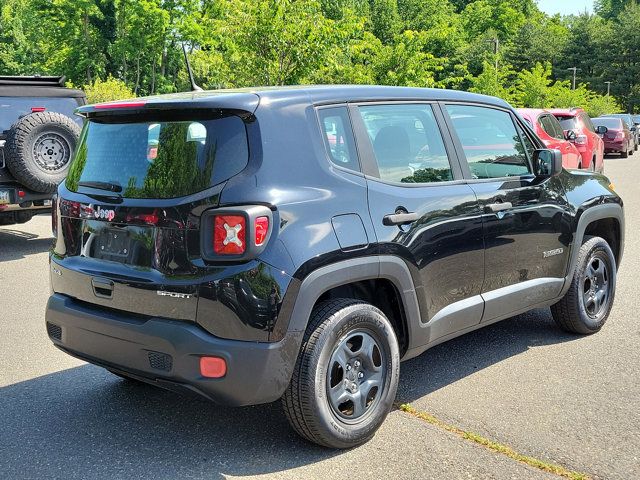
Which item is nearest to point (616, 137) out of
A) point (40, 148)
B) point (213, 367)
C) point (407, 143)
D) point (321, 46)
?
point (321, 46)

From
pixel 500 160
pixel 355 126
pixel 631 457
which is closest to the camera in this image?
pixel 631 457

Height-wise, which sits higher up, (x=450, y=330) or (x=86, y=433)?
(x=450, y=330)

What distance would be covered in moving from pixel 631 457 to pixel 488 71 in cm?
3266

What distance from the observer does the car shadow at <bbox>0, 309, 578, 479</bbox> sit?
11.4ft

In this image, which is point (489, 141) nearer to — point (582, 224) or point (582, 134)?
point (582, 224)

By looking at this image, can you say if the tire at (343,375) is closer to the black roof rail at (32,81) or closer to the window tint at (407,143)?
the window tint at (407,143)

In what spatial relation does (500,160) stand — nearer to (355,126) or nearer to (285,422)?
(355,126)

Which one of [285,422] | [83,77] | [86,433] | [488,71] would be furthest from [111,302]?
[83,77]

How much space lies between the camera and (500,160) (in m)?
4.71

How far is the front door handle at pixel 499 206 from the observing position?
4414mm

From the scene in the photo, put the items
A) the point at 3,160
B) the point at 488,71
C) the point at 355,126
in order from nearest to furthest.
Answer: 1. the point at 355,126
2. the point at 3,160
3. the point at 488,71

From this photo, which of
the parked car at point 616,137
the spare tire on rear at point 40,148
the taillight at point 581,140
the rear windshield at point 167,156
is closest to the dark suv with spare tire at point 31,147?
the spare tire on rear at point 40,148

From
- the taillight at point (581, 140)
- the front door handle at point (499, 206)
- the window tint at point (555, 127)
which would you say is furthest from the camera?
the taillight at point (581, 140)

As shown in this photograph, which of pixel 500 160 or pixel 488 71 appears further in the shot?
pixel 488 71
